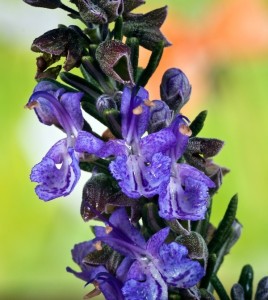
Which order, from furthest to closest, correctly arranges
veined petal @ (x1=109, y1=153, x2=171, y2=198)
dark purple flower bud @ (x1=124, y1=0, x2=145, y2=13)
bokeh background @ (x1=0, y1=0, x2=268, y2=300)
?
bokeh background @ (x1=0, y1=0, x2=268, y2=300) < dark purple flower bud @ (x1=124, y1=0, x2=145, y2=13) < veined petal @ (x1=109, y1=153, x2=171, y2=198)

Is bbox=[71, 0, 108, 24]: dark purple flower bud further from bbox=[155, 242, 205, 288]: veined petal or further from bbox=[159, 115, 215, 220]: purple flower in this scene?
bbox=[155, 242, 205, 288]: veined petal

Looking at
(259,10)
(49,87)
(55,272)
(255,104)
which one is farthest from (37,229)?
(49,87)

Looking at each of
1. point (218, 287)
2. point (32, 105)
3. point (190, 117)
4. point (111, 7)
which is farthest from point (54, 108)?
point (190, 117)

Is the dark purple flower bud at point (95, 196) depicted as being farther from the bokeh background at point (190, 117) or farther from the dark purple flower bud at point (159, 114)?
the bokeh background at point (190, 117)

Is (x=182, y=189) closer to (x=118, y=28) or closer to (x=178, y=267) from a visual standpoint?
(x=178, y=267)

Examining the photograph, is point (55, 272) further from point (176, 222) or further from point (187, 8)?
point (176, 222)

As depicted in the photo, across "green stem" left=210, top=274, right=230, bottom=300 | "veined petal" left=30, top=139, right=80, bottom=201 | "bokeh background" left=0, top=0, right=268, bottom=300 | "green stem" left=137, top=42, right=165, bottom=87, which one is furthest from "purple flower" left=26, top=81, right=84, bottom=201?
"bokeh background" left=0, top=0, right=268, bottom=300
